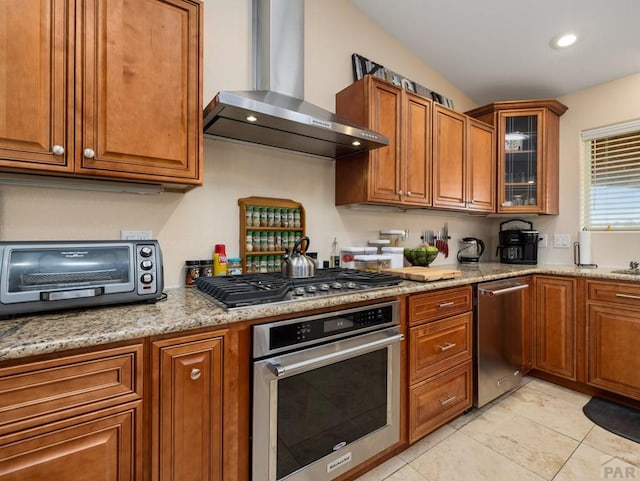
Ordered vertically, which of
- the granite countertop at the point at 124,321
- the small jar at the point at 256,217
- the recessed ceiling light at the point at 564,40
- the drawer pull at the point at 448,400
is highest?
the recessed ceiling light at the point at 564,40

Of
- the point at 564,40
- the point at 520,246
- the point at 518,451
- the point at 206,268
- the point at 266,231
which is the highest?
the point at 564,40

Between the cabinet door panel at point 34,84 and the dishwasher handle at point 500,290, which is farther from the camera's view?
the dishwasher handle at point 500,290

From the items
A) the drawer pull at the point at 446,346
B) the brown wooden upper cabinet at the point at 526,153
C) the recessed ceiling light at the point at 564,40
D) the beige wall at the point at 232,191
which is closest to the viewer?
the beige wall at the point at 232,191

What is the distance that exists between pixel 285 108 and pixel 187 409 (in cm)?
Result: 130

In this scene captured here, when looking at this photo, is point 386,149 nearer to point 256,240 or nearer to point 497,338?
point 256,240

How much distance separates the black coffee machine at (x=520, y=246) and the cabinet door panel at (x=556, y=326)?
0.55 m

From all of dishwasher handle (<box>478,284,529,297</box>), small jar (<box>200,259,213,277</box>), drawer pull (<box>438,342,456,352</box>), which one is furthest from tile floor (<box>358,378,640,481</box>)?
small jar (<box>200,259,213,277</box>)

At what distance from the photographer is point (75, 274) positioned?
3.69ft

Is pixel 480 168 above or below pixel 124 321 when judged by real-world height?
above

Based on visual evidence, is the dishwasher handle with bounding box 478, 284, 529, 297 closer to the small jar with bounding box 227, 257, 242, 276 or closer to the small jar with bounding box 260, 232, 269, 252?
the small jar with bounding box 260, 232, 269, 252

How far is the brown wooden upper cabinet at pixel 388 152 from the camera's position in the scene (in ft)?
6.81

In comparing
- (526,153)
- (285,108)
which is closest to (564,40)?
(526,153)

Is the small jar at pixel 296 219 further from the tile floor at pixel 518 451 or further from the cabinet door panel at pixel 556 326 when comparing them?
the cabinet door panel at pixel 556 326

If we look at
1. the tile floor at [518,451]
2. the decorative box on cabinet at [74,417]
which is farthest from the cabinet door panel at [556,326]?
the decorative box on cabinet at [74,417]
